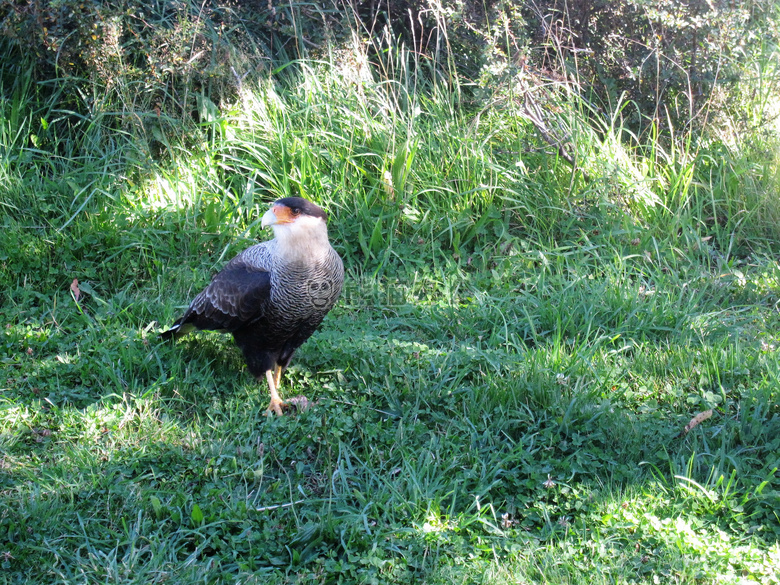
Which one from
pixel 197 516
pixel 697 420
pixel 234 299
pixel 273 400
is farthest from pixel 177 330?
pixel 697 420

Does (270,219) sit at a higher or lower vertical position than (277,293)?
higher

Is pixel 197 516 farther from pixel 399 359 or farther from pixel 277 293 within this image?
pixel 399 359

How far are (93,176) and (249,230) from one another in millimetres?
1230

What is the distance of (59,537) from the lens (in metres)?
2.62

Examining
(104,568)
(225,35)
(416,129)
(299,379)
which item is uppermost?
(225,35)

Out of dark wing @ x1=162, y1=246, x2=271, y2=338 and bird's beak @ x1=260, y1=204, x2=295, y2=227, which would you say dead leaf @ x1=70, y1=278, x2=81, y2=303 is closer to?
dark wing @ x1=162, y1=246, x2=271, y2=338

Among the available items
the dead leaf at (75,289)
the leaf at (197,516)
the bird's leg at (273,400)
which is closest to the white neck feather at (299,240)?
the bird's leg at (273,400)

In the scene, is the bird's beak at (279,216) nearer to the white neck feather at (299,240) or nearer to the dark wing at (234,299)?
the white neck feather at (299,240)

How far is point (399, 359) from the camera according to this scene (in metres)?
3.64

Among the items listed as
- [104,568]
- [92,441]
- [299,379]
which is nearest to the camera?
[104,568]

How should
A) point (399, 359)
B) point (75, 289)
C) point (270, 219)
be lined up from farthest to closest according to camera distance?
point (75, 289) → point (399, 359) → point (270, 219)

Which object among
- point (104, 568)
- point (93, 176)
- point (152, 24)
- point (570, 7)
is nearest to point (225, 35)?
point (152, 24)

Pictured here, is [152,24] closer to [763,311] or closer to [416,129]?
[416,129]

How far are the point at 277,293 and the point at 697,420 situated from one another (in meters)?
2.00
